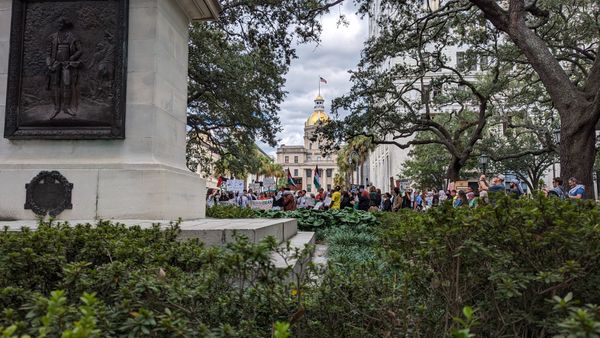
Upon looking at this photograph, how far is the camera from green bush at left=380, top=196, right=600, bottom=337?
2471 mm

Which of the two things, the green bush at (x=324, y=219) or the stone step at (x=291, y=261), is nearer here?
the stone step at (x=291, y=261)

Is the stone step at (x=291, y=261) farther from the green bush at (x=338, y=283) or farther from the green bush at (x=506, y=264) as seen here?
the green bush at (x=506, y=264)

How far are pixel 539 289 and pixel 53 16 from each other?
7.43m

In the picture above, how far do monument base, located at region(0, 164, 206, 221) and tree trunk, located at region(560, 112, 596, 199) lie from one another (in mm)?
9542

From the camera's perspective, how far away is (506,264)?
255cm

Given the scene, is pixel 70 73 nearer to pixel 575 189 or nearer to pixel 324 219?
pixel 324 219

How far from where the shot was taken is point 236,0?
15.3 meters

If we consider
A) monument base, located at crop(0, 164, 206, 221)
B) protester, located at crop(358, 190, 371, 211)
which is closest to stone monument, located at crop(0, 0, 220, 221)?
monument base, located at crop(0, 164, 206, 221)

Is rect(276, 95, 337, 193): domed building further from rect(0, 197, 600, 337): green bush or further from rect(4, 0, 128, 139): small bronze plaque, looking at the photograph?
rect(0, 197, 600, 337): green bush

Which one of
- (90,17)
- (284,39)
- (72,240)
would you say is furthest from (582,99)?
(72,240)

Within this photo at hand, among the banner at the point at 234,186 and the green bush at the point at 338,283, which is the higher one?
the banner at the point at 234,186

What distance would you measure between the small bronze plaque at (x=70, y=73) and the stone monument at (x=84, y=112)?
0.05 ft

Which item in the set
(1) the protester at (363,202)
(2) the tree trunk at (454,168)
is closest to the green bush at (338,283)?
(1) the protester at (363,202)

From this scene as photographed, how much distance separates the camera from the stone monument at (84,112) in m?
6.47
